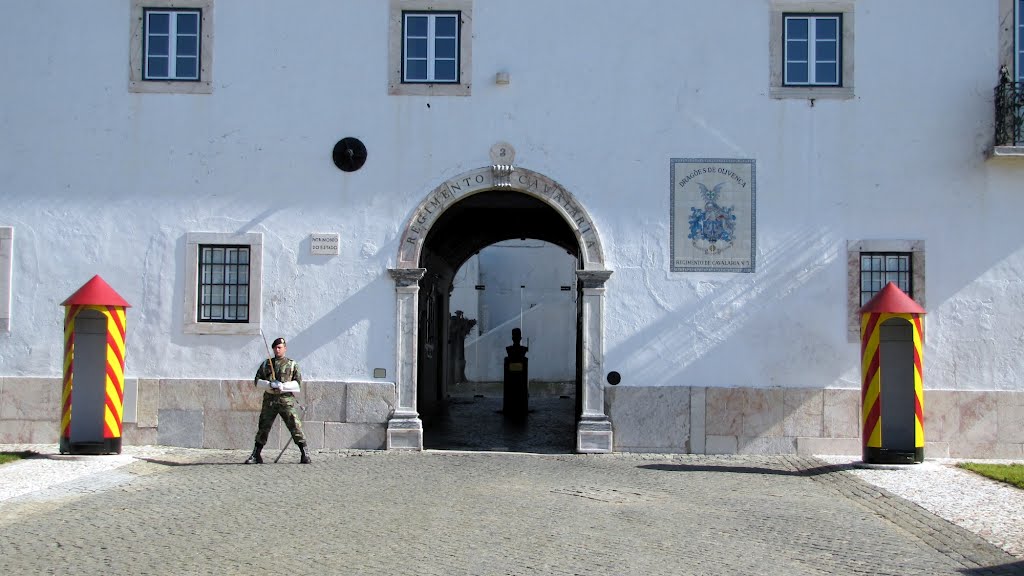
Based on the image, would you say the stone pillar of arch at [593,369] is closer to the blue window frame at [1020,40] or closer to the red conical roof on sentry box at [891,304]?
the red conical roof on sentry box at [891,304]

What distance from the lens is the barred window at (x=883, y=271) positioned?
13.4m

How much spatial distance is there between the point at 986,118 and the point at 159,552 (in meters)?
10.9

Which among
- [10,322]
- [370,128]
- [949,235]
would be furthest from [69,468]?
[949,235]

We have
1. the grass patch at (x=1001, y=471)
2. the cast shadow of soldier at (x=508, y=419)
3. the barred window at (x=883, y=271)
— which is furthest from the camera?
the cast shadow of soldier at (x=508, y=419)

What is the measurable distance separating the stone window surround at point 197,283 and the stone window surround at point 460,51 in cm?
259

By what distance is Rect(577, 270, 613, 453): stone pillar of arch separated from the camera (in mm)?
13141

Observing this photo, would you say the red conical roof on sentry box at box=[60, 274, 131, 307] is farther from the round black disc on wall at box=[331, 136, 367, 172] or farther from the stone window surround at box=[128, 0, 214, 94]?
the round black disc on wall at box=[331, 136, 367, 172]

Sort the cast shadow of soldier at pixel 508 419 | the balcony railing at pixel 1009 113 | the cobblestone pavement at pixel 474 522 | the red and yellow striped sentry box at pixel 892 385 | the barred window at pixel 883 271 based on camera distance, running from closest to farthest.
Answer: the cobblestone pavement at pixel 474 522 → the red and yellow striped sentry box at pixel 892 385 → the balcony railing at pixel 1009 113 → the barred window at pixel 883 271 → the cast shadow of soldier at pixel 508 419

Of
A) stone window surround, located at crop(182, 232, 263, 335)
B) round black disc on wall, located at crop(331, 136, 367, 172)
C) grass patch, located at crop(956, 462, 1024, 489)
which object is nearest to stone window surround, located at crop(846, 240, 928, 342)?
grass patch, located at crop(956, 462, 1024, 489)

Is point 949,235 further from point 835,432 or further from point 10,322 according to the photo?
point 10,322

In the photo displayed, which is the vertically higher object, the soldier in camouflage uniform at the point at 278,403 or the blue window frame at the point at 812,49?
the blue window frame at the point at 812,49

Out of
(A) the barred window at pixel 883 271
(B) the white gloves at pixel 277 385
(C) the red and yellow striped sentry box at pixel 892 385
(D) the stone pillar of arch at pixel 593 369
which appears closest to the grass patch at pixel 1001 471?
(C) the red and yellow striped sentry box at pixel 892 385

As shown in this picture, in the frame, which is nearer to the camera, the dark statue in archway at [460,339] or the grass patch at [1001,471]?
the grass patch at [1001,471]

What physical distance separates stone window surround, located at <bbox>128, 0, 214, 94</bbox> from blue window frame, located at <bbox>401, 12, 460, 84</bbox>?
2.43 meters
